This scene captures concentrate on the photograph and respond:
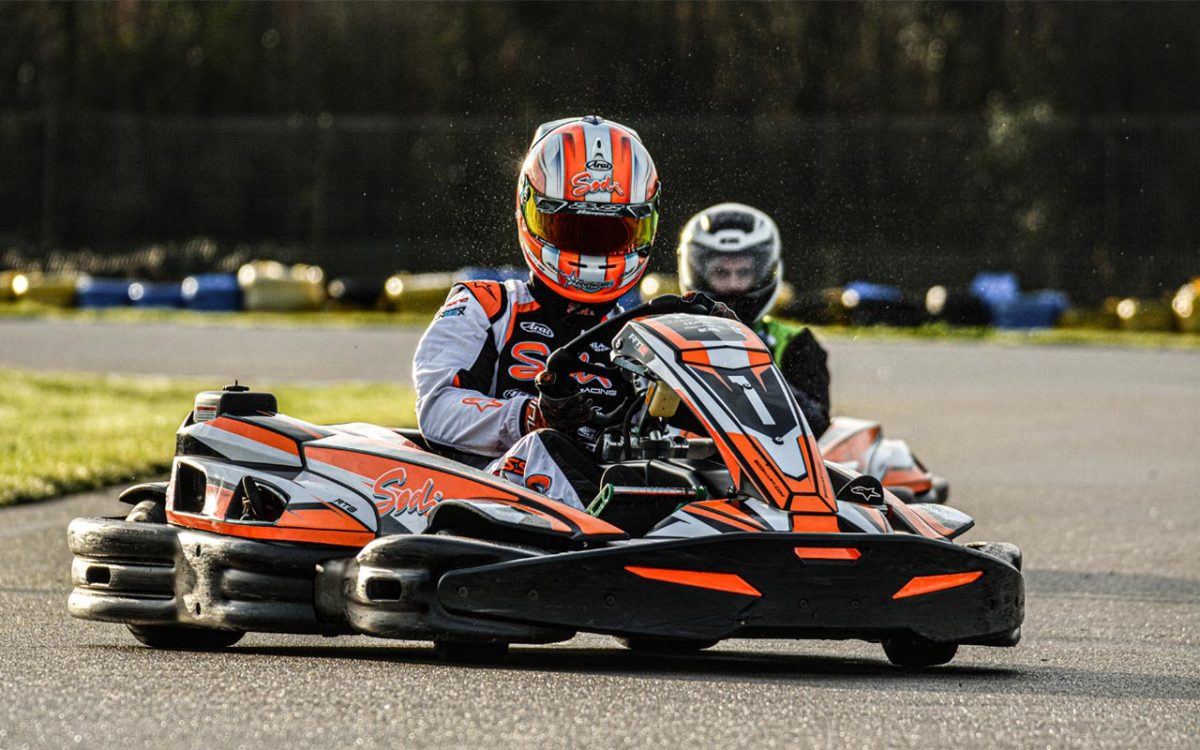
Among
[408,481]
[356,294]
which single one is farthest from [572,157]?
[356,294]

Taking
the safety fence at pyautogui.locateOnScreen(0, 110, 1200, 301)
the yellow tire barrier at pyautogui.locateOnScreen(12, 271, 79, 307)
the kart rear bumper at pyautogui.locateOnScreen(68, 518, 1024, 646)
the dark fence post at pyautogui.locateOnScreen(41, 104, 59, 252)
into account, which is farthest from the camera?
the dark fence post at pyautogui.locateOnScreen(41, 104, 59, 252)

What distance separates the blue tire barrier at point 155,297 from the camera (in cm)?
2653

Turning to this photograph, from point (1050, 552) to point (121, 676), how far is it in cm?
476

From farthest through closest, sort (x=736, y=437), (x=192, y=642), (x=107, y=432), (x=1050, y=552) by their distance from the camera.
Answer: (x=107, y=432)
(x=1050, y=552)
(x=192, y=642)
(x=736, y=437)

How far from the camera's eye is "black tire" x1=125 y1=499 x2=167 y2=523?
17.6 ft

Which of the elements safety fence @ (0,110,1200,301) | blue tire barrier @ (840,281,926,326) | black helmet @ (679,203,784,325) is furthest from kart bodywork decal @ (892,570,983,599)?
safety fence @ (0,110,1200,301)

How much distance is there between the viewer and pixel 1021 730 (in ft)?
12.3

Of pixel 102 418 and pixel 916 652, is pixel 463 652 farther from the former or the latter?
pixel 102 418

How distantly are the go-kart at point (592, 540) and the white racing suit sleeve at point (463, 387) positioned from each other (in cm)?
18

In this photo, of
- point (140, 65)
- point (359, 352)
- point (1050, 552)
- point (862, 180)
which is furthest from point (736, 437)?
point (140, 65)

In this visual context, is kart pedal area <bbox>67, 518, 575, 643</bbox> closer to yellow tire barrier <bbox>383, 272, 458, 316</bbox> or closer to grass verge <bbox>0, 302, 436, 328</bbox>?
grass verge <bbox>0, 302, 436, 328</bbox>

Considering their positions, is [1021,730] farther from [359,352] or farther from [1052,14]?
[1052,14]

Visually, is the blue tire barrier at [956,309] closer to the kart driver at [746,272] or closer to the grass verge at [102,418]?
the grass verge at [102,418]

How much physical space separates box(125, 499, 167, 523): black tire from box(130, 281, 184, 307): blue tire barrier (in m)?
21.6
